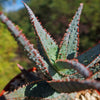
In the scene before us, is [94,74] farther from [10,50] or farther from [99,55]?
[10,50]

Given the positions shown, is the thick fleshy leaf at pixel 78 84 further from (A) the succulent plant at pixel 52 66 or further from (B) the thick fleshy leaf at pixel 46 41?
(B) the thick fleshy leaf at pixel 46 41

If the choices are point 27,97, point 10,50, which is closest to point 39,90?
point 27,97

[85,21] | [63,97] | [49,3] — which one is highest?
[49,3]

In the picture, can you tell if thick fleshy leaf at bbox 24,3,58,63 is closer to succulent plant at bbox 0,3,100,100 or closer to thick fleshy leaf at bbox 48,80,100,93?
succulent plant at bbox 0,3,100,100

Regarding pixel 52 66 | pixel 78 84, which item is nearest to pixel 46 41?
pixel 52 66

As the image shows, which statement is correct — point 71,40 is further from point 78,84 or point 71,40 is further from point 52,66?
point 78,84

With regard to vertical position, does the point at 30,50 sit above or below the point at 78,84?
above

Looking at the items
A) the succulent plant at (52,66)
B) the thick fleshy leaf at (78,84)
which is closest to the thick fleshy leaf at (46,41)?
the succulent plant at (52,66)
